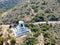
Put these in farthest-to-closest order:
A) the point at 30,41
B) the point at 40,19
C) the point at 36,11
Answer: the point at 36,11 → the point at 40,19 → the point at 30,41

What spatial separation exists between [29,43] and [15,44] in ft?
8.56

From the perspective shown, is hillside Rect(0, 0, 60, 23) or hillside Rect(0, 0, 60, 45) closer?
hillside Rect(0, 0, 60, 45)

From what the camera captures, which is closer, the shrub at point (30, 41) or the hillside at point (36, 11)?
the shrub at point (30, 41)

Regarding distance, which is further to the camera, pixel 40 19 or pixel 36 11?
pixel 36 11

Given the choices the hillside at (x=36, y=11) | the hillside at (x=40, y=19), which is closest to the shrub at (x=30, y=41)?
the hillside at (x=40, y=19)

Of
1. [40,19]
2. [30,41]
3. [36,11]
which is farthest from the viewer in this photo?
[36,11]

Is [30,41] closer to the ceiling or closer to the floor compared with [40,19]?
closer to the ceiling

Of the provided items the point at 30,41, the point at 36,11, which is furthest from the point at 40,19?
the point at 30,41

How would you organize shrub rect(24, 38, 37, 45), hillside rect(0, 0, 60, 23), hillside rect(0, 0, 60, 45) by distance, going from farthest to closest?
hillside rect(0, 0, 60, 23) → hillside rect(0, 0, 60, 45) → shrub rect(24, 38, 37, 45)

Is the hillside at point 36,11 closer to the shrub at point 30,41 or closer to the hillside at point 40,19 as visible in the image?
the hillside at point 40,19

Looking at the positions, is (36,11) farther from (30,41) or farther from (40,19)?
(30,41)

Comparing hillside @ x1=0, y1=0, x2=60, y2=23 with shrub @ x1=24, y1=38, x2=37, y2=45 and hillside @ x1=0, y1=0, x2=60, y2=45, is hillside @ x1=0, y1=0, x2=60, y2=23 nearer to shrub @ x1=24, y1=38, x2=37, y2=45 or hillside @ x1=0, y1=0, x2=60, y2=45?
hillside @ x1=0, y1=0, x2=60, y2=45

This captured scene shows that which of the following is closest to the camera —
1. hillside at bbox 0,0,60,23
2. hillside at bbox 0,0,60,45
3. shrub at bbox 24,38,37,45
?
shrub at bbox 24,38,37,45

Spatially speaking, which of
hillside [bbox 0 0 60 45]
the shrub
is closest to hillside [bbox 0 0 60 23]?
hillside [bbox 0 0 60 45]
